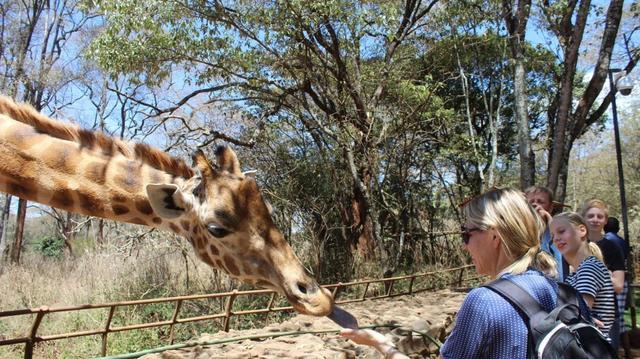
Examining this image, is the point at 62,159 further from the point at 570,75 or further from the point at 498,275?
the point at 570,75

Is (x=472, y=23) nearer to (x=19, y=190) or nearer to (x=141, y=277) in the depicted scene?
→ (x=141, y=277)

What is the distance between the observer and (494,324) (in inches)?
59.4

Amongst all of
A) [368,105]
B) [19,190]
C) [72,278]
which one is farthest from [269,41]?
[19,190]

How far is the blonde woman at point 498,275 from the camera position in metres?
1.52

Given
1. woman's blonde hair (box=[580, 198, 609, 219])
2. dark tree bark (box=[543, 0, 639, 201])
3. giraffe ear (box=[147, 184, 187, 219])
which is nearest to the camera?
giraffe ear (box=[147, 184, 187, 219])

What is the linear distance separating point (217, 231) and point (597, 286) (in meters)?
2.22

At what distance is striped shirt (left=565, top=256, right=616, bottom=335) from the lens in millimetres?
3062

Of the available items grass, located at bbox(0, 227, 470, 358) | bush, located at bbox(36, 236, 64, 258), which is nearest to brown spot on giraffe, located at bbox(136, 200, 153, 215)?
grass, located at bbox(0, 227, 470, 358)

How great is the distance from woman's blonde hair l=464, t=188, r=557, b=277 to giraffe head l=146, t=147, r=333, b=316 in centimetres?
121

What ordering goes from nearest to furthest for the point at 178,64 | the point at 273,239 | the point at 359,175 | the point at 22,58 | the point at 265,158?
1. the point at 273,239
2. the point at 178,64
3. the point at 359,175
4. the point at 265,158
5. the point at 22,58

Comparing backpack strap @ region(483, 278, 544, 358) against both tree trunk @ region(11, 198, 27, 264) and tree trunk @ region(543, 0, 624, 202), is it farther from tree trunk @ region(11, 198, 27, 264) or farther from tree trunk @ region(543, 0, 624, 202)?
tree trunk @ region(11, 198, 27, 264)

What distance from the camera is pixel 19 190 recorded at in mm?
2959

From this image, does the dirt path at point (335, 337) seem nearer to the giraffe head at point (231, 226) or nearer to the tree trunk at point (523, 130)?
the giraffe head at point (231, 226)

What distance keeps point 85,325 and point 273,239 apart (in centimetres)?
637
